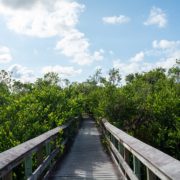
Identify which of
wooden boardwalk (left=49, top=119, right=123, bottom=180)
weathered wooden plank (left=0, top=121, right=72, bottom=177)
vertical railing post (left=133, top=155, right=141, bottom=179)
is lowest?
wooden boardwalk (left=49, top=119, right=123, bottom=180)

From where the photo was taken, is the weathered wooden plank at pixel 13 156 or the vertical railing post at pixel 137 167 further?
the vertical railing post at pixel 137 167

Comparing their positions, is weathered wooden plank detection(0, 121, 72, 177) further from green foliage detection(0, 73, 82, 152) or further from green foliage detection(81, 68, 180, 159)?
green foliage detection(81, 68, 180, 159)

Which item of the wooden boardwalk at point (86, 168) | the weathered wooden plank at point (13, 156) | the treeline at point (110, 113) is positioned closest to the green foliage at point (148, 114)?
the treeline at point (110, 113)

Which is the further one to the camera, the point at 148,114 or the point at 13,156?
the point at 148,114

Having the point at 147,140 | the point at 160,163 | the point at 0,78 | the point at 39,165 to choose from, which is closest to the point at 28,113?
the point at 39,165

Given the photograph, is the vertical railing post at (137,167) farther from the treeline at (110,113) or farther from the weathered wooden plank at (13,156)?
the treeline at (110,113)

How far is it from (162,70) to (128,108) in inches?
1907

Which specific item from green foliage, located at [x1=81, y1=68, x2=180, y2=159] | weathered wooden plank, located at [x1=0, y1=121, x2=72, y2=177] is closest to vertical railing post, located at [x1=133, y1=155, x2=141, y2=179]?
weathered wooden plank, located at [x1=0, y1=121, x2=72, y2=177]

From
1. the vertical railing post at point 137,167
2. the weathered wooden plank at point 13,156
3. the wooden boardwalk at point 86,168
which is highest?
the weathered wooden plank at point 13,156

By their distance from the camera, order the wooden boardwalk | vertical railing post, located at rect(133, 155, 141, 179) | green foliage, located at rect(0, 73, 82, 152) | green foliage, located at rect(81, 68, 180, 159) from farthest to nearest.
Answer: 1. green foliage, located at rect(81, 68, 180, 159)
2. green foliage, located at rect(0, 73, 82, 152)
3. the wooden boardwalk
4. vertical railing post, located at rect(133, 155, 141, 179)

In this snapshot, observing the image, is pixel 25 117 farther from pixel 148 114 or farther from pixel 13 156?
pixel 148 114

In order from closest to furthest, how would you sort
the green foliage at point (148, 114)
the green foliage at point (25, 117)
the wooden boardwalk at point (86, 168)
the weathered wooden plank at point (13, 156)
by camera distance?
the weathered wooden plank at point (13, 156) < the wooden boardwalk at point (86, 168) < the green foliage at point (25, 117) < the green foliage at point (148, 114)

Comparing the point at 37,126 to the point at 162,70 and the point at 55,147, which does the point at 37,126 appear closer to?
the point at 55,147

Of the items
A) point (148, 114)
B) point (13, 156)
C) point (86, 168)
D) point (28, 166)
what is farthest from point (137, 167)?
point (148, 114)
